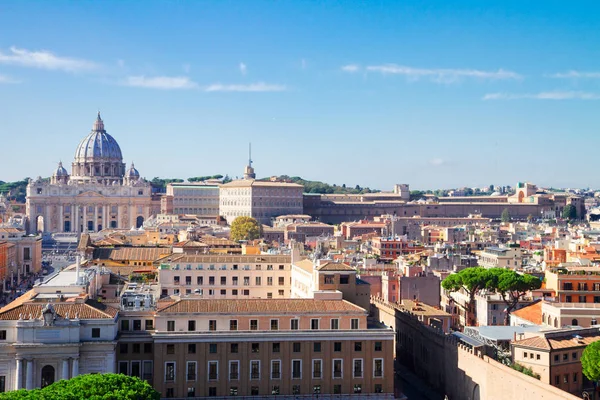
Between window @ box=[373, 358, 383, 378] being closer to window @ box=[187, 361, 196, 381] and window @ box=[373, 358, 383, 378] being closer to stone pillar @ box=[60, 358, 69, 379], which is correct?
window @ box=[187, 361, 196, 381]

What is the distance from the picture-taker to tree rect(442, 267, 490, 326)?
39844 mm

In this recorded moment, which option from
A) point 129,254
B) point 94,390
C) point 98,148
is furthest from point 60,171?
point 94,390

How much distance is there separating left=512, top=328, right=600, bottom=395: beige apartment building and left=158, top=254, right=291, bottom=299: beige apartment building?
10.6 metres

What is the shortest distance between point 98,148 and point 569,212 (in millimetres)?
64204

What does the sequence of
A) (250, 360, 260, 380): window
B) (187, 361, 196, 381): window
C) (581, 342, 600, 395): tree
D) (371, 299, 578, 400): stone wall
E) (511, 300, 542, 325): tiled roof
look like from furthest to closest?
(511, 300, 542, 325): tiled roof
(250, 360, 260, 380): window
(187, 361, 196, 381): window
(581, 342, 600, 395): tree
(371, 299, 578, 400): stone wall

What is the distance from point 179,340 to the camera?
26.2 m

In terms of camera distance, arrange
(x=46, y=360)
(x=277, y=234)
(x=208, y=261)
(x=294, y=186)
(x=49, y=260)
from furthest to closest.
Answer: (x=294, y=186), (x=277, y=234), (x=49, y=260), (x=208, y=261), (x=46, y=360)

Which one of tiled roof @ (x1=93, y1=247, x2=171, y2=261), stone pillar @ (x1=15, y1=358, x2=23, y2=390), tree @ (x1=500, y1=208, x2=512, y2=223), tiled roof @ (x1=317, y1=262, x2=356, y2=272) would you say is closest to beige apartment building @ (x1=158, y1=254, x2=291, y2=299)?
tiled roof @ (x1=317, y1=262, x2=356, y2=272)

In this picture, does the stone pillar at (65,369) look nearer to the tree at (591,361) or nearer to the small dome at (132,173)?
the tree at (591,361)

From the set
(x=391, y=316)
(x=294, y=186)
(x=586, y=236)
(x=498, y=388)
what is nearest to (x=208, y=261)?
(x=391, y=316)

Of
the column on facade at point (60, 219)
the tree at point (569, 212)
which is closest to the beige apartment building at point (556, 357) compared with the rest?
the tree at point (569, 212)

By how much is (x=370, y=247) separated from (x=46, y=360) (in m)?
Result: 45.0

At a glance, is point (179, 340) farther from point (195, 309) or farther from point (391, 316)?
point (391, 316)

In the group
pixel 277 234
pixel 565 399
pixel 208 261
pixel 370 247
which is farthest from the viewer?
pixel 277 234
